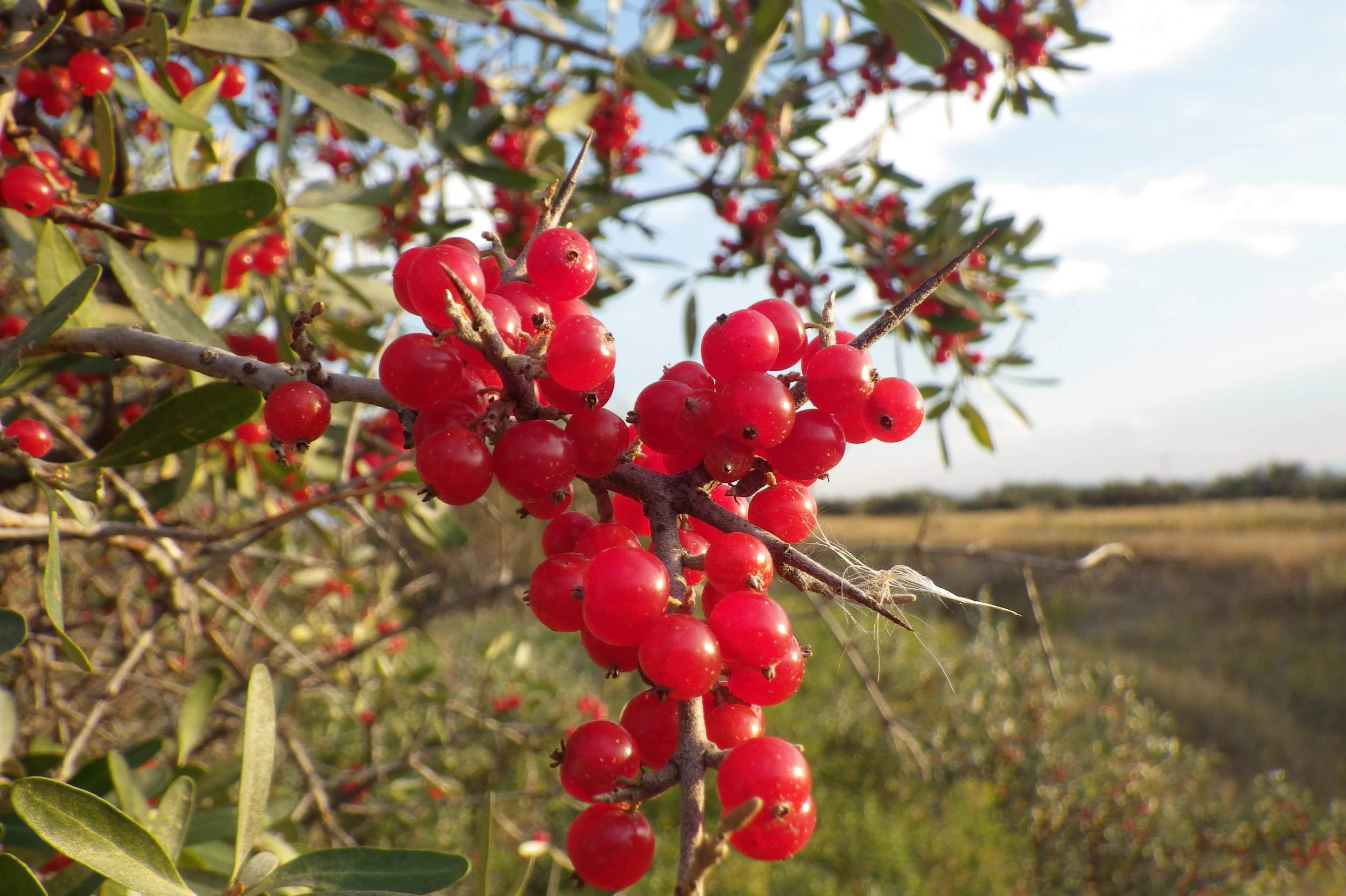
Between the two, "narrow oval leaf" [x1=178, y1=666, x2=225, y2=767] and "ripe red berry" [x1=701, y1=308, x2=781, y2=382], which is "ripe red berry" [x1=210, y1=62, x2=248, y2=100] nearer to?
"narrow oval leaf" [x1=178, y1=666, x2=225, y2=767]

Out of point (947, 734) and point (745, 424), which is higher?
point (745, 424)

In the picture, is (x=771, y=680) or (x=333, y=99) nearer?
(x=771, y=680)

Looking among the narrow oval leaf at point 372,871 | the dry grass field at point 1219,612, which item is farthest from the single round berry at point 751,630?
the dry grass field at point 1219,612

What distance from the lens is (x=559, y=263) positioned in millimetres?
→ 693

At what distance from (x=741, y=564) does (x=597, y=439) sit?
158mm

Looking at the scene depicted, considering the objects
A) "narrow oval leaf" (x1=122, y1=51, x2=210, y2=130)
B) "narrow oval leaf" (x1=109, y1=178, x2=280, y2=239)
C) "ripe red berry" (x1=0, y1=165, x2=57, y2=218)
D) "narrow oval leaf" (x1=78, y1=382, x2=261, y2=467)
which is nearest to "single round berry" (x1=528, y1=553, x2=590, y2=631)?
"narrow oval leaf" (x1=78, y1=382, x2=261, y2=467)

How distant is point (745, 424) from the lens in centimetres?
61

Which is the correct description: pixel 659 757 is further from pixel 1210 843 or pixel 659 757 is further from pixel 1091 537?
pixel 1091 537

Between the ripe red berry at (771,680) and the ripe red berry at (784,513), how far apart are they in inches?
3.8

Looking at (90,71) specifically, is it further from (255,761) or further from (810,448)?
(810,448)

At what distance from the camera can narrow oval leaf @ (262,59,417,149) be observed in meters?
1.26

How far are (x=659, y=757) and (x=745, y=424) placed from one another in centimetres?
31

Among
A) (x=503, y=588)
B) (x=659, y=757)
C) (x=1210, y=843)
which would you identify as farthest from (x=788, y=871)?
(x=659, y=757)

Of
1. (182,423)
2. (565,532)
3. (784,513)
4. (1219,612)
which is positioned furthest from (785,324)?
(1219,612)
